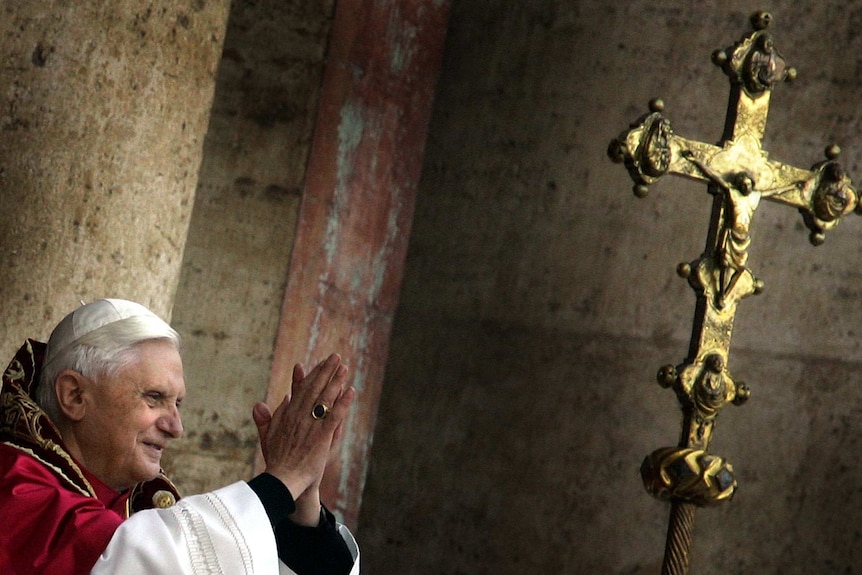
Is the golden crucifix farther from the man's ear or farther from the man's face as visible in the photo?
the man's ear

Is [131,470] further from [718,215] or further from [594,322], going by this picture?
[594,322]

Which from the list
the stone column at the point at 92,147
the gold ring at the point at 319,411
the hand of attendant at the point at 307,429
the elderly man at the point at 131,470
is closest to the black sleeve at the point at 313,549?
the elderly man at the point at 131,470

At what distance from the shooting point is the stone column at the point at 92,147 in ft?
A: 10.1

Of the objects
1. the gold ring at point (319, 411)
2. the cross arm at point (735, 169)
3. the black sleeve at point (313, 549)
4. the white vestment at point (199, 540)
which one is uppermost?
the cross arm at point (735, 169)

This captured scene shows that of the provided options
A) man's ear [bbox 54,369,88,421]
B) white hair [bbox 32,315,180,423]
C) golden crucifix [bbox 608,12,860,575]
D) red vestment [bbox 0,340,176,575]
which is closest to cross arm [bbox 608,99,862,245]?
golden crucifix [bbox 608,12,860,575]

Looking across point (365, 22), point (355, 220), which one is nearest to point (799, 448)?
point (355, 220)

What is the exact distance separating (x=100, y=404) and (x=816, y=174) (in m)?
2.25

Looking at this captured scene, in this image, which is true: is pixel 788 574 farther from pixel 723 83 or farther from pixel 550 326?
pixel 723 83

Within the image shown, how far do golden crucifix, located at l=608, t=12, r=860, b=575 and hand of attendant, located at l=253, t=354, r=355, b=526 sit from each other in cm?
115

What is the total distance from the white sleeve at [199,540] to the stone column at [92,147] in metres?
0.86

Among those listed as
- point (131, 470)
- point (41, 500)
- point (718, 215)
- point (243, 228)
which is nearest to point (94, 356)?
point (131, 470)

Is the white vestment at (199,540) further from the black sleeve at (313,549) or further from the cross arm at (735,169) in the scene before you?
the cross arm at (735,169)

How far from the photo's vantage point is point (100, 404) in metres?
2.76

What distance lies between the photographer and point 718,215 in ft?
11.9
